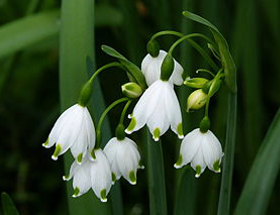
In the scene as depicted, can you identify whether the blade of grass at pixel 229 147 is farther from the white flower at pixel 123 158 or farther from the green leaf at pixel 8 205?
the green leaf at pixel 8 205

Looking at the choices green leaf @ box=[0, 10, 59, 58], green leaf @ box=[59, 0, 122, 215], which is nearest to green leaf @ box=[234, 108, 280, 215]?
green leaf @ box=[59, 0, 122, 215]

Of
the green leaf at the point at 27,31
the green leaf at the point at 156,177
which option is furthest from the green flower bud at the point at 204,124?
the green leaf at the point at 27,31

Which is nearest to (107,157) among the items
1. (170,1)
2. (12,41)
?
(12,41)

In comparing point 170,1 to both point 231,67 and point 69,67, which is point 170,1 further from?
point 231,67

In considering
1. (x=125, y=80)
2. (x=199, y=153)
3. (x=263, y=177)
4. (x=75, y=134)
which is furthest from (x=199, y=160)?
(x=125, y=80)

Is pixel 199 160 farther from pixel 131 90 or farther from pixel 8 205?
pixel 8 205

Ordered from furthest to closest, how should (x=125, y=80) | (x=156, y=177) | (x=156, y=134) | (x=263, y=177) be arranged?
(x=125, y=80), (x=263, y=177), (x=156, y=177), (x=156, y=134)
